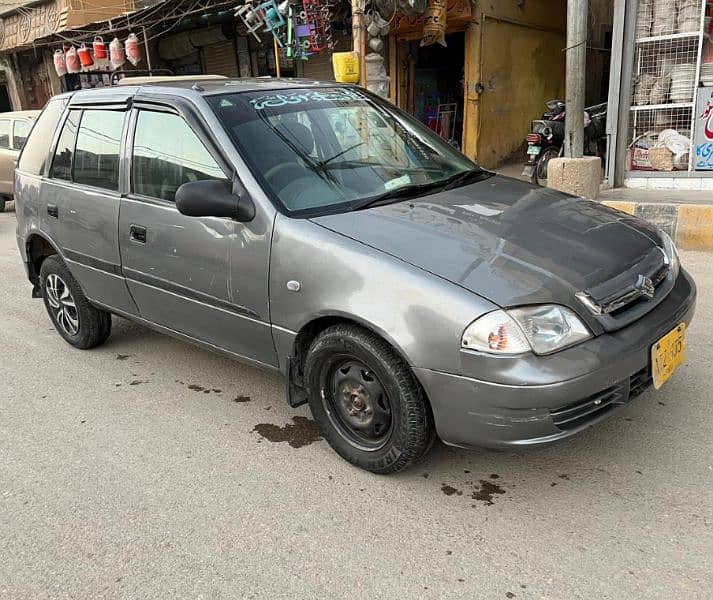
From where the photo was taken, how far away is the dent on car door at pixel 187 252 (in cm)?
312

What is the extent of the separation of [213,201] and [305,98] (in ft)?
3.35

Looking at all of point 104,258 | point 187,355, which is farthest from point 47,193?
point 187,355

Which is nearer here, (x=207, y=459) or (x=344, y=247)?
(x=344, y=247)

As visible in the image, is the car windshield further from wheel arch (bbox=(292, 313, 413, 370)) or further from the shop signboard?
the shop signboard

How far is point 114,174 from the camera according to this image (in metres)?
3.80

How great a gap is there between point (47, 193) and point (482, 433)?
134 inches

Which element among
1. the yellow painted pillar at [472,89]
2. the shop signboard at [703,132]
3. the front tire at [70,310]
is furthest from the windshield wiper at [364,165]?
the yellow painted pillar at [472,89]

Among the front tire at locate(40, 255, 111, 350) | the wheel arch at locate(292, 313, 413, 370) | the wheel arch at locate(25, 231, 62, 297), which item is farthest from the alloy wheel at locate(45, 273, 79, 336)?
the wheel arch at locate(292, 313, 413, 370)

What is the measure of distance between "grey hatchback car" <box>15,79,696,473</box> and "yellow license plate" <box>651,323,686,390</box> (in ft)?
0.04

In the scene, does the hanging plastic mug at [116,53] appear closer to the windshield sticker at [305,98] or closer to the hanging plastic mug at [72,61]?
the hanging plastic mug at [72,61]

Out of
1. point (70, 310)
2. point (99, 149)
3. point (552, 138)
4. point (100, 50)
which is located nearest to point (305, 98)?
point (99, 149)

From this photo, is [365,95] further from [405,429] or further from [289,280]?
[405,429]

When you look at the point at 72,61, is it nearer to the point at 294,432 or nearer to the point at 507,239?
the point at 294,432

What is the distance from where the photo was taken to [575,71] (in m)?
6.76
